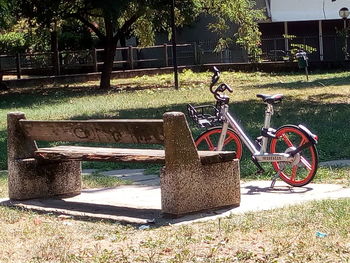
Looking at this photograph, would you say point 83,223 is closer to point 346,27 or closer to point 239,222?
point 239,222

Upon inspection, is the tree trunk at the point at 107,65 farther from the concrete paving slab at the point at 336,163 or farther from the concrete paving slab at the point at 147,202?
the concrete paving slab at the point at 147,202

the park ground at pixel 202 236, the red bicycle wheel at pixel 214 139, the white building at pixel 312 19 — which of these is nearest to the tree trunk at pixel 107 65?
the white building at pixel 312 19

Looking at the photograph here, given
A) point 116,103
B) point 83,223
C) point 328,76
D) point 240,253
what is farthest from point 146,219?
point 328,76

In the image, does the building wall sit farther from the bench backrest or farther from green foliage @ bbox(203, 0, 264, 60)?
the bench backrest

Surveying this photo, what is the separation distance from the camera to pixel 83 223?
7.21 meters

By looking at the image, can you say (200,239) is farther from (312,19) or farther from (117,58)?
(117,58)

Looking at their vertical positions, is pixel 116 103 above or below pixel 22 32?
below

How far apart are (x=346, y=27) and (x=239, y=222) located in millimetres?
32748

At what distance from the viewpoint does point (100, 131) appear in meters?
7.82

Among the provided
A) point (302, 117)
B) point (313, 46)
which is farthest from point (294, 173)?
point (313, 46)

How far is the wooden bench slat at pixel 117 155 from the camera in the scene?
746 cm

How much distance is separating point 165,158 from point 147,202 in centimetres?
114

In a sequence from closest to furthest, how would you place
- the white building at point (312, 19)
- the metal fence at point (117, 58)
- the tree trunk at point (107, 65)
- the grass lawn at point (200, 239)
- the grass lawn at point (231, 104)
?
the grass lawn at point (200, 239), the grass lawn at point (231, 104), the tree trunk at point (107, 65), the metal fence at point (117, 58), the white building at point (312, 19)

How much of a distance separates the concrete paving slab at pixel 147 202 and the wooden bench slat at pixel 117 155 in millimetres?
492
